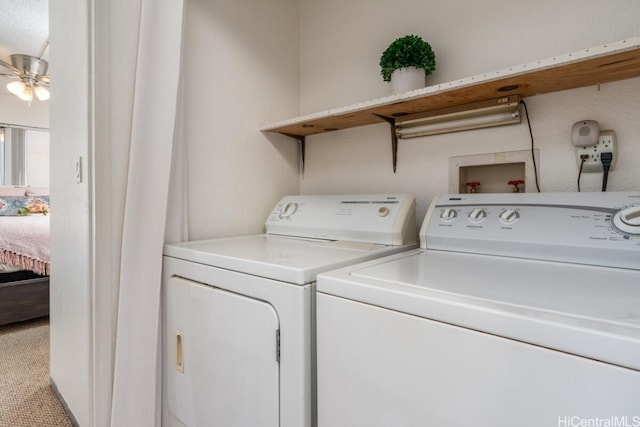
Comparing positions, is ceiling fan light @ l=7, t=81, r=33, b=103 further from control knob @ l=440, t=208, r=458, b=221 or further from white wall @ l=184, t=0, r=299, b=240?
control knob @ l=440, t=208, r=458, b=221

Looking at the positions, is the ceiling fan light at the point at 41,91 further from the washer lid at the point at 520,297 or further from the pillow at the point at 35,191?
the washer lid at the point at 520,297

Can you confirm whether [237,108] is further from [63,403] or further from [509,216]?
[63,403]

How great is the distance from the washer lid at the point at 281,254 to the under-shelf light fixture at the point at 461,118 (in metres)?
0.54

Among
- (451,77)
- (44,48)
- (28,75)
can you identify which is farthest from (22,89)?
(451,77)

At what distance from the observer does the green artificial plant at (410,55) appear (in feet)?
4.44

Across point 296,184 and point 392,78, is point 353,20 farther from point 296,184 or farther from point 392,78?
point 296,184

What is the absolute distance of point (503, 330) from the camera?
1.84 ft

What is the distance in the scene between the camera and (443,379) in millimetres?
618

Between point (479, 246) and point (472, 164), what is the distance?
1.46 ft

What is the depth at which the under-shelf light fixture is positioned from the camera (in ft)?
4.20

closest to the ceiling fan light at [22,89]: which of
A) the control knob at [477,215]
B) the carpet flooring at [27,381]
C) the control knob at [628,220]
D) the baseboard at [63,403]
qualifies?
the carpet flooring at [27,381]

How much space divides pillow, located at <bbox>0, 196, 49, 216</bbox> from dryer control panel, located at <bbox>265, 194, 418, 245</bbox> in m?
4.64

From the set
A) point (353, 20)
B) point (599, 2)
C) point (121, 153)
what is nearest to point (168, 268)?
point (121, 153)

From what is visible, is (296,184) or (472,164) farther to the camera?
(296,184)
